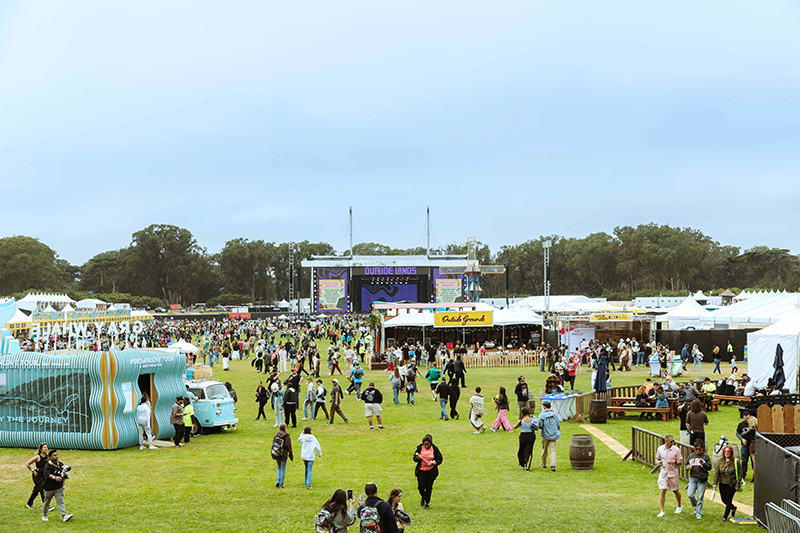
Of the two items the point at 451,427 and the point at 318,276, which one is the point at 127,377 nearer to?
the point at 451,427

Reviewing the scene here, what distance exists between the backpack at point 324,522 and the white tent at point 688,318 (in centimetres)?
3749

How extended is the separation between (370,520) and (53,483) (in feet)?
18.0

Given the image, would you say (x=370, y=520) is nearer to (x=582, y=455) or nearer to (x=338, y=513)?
(x=338, y=513)

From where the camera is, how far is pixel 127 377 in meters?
15.2

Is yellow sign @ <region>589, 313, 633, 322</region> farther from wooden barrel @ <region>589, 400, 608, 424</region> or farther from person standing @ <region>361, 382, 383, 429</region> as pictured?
person standing @ <region>361, 382, 383, 429</region>

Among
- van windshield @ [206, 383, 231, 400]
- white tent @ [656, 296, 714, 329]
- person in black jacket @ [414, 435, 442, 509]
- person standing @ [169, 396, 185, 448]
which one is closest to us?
person in black jacket @ [414, 435, 442, 509]

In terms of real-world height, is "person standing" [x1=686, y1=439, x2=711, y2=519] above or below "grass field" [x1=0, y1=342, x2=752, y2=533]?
above

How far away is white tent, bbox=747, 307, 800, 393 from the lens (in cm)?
2222

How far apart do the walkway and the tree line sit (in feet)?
273

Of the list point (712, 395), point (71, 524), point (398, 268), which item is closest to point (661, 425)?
point (712, 395)

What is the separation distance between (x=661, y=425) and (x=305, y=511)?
1076cm

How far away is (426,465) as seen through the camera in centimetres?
1018

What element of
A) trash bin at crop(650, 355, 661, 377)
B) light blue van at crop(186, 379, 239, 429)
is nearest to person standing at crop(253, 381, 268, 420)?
light blue van at crop(186, 379, 239, 429)

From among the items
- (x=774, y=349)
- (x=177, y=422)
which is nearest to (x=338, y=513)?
(x=177, y=422)
